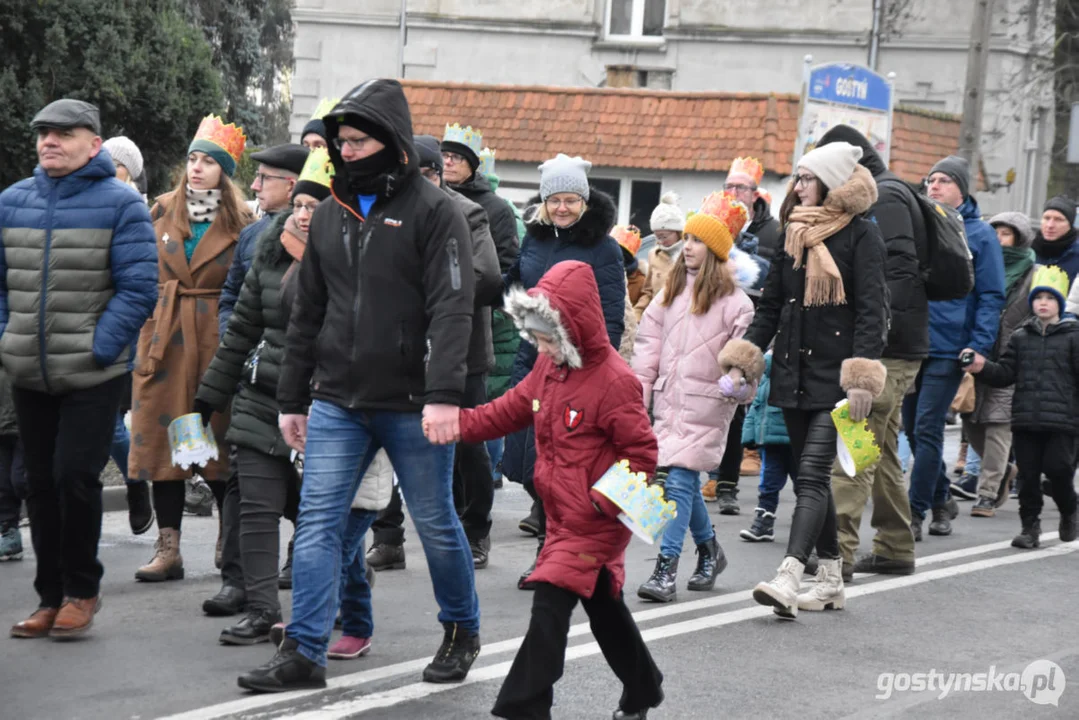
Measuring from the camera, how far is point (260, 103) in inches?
1577

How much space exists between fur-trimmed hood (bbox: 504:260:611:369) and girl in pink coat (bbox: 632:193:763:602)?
2416mm

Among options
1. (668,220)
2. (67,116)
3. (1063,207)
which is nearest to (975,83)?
(1063,207)

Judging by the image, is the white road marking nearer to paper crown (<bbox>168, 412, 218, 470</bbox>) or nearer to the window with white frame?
paper crown (<bbox>168, 412, 218, 470</bbox>)

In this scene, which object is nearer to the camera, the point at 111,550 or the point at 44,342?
the point at 44,342

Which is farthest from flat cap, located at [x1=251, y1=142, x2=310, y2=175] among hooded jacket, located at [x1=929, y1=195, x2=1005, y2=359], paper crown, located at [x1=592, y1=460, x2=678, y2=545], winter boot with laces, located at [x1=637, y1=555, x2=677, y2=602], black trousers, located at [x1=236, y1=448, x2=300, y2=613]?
hooded jacket, located at [x1=929, y1=195, x2=1005, y2=359]

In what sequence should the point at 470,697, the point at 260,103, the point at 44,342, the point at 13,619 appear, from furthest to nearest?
1. the point at 260,103
2. the point at 13,619
3. the point at 44,342
4. the point at 470,697

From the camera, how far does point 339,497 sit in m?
6.18

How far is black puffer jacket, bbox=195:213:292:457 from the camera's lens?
7.02 meters

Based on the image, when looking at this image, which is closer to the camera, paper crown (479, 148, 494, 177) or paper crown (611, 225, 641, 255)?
paper crown (479, 148, 494, 177)

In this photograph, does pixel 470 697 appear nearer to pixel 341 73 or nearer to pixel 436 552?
pixel 436 552

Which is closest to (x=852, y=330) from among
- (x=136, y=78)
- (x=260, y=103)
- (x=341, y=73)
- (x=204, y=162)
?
(x=204, y=162)

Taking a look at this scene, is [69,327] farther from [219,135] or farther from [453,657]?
[453,657]

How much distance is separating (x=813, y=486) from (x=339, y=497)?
2575 millimetres

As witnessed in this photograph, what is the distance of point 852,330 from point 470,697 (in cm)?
284
